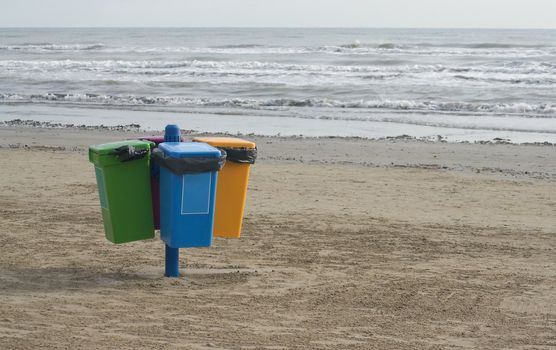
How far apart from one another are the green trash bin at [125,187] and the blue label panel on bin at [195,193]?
1.35 ft

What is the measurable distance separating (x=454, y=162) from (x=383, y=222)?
408cm

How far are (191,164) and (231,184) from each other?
2.20 feet

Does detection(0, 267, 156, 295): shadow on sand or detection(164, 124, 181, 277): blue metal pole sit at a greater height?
detection(164, 124, 181, 277): blue metal pole

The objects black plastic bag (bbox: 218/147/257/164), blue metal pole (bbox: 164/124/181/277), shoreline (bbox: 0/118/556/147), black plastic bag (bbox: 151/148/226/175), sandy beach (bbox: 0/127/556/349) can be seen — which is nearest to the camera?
sandy beach (bbox: 0/127/556/349)

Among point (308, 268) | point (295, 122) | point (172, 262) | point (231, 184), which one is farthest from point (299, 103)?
point (172, 262)

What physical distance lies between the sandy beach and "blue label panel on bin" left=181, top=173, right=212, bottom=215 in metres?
0.59

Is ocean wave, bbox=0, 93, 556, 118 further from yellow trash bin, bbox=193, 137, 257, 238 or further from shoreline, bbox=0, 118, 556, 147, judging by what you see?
yellow trash bin, bbox=193, 137, 257, 238

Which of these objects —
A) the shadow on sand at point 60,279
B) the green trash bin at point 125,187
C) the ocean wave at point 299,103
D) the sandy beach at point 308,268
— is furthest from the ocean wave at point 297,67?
the green trash bin at point 125,187

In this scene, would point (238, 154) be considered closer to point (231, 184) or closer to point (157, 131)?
point (231, 184)

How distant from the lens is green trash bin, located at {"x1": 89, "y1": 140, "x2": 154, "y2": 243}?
234 inches

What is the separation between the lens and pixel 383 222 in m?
8.28

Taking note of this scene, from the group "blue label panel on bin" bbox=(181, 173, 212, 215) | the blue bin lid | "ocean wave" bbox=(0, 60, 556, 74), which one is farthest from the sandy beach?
"ocean wave" bbox=(0, 60, 556, 74)

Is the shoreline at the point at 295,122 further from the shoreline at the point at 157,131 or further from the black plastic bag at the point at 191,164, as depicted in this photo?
the black plastic bag at the point at 191,164

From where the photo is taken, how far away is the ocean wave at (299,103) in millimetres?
20125
